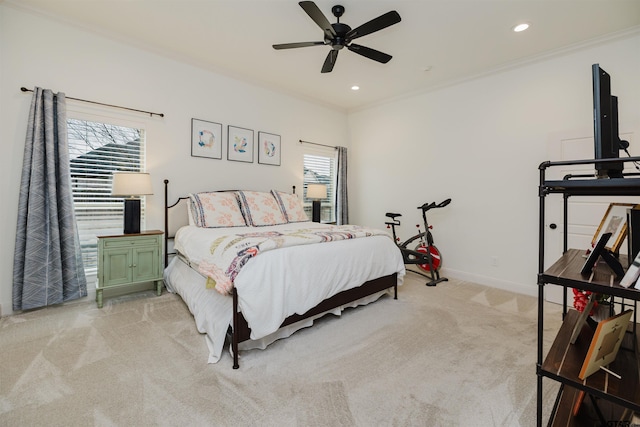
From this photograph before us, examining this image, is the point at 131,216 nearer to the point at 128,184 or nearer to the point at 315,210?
the point at 128,184

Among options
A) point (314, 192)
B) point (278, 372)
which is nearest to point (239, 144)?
point (314, 192)

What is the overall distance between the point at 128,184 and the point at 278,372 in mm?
2408

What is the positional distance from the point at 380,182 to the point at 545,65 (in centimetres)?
261

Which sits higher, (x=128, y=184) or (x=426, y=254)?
(x=128, y=184)

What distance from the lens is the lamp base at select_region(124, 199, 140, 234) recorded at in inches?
125

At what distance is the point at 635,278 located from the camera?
3.18 ft

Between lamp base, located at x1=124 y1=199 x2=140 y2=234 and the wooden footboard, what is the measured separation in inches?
74.0

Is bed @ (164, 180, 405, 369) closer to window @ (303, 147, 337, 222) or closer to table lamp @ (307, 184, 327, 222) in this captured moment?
table lamp @ (307, 184, 327, 222)

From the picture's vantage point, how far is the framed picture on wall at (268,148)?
448 centimetres

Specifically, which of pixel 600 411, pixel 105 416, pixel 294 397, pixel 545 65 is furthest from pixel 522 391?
pixel 545 65

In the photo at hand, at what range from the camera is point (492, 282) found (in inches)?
154

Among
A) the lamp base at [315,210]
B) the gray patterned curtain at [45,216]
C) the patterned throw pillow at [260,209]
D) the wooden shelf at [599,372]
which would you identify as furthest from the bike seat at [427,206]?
the gray patterned curtain at [45,216]

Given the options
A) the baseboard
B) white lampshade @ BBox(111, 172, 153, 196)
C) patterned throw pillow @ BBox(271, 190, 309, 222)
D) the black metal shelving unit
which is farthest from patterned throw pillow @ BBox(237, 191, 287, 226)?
the black metal shelving unit

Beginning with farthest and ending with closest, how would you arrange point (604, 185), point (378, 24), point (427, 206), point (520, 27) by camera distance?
point (427, 206) → point (520, 27) → point (378, 24) → point (604, 185)
